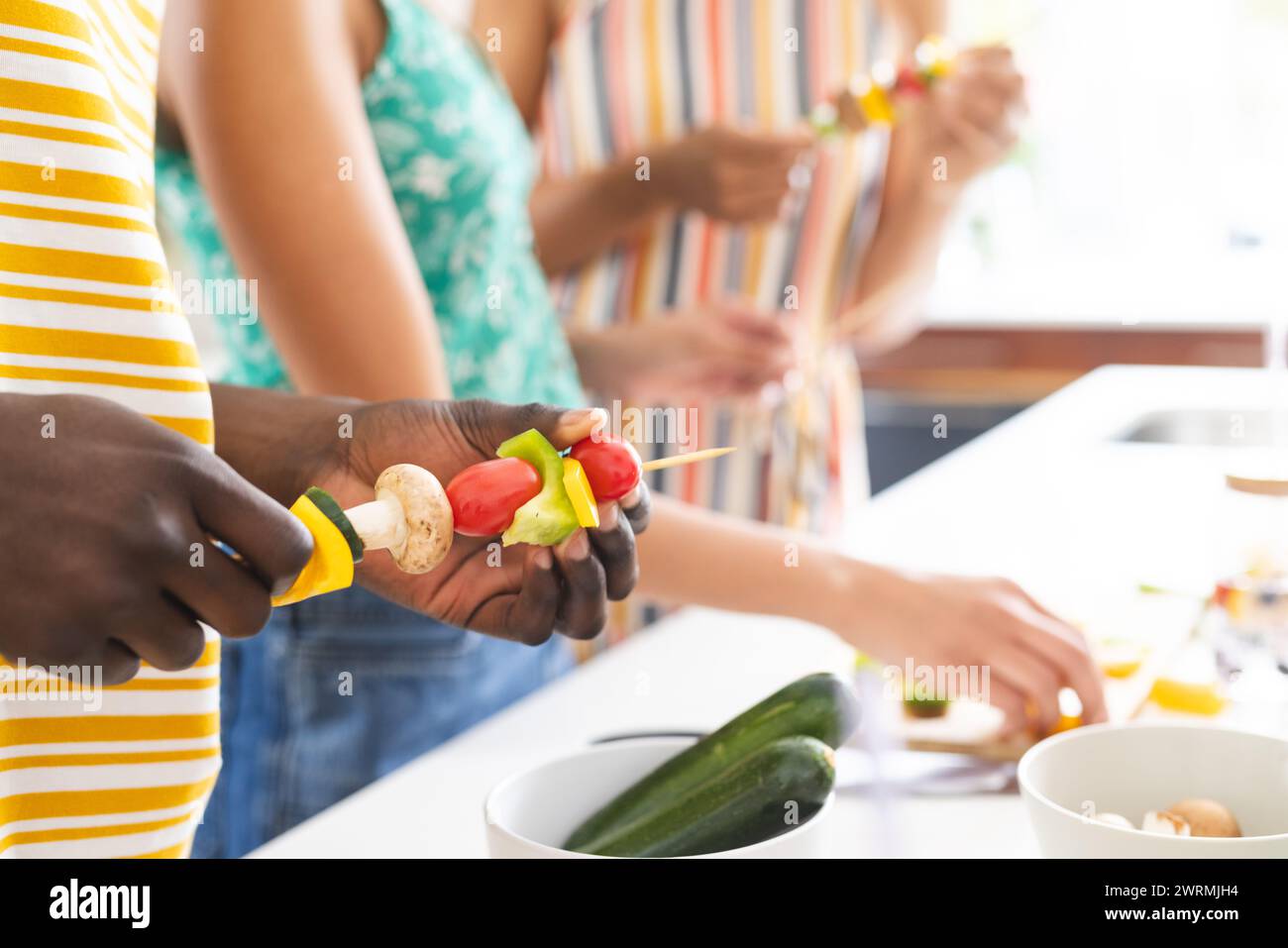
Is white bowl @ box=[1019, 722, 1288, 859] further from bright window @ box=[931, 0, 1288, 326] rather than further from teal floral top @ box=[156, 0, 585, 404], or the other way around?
bright window @ box=[931, 0, 1288, 326]

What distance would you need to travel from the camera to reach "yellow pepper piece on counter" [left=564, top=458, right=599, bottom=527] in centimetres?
57

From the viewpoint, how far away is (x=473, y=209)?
1.18 m

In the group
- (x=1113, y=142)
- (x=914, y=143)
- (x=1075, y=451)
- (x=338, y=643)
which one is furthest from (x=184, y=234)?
(x=1113, y=142)

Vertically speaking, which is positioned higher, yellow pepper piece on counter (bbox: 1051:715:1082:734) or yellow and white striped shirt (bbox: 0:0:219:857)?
yellow and white striped shirt (bbox: 0:0:219:857)

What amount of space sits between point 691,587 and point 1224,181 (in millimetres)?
3960

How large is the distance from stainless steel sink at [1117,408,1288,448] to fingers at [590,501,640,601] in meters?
1.71

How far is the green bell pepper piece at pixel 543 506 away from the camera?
57cm

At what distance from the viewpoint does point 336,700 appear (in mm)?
1178

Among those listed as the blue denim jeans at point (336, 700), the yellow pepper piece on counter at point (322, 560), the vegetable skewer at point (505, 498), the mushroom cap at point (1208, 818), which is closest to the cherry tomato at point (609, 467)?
the vegetable skewer at point (505, 498)

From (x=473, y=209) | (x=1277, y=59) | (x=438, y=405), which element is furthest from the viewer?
(x=1277, y=59)

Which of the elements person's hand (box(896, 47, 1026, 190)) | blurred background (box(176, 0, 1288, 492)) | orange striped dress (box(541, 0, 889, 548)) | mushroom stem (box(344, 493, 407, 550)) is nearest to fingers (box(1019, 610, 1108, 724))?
mushroom stem (box(344, 493, 407, 550))

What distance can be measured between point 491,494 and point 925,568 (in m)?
0.91

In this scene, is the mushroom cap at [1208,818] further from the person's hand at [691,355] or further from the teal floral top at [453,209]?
the person's hand at [691,355]
